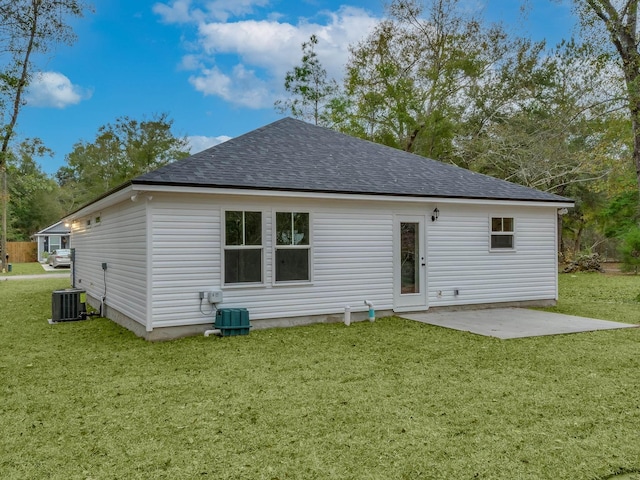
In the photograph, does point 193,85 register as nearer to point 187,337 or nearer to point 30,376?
point 187,337

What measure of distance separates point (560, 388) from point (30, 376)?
Answer: 18.9ft

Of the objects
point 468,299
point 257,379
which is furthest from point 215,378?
point 468,299

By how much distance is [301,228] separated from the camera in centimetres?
824

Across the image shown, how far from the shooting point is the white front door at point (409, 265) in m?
9.09

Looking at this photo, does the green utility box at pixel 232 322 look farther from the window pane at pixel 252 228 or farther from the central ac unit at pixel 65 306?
the central ac unit at pixel 65 306

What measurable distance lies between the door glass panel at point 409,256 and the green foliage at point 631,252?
15.3 m

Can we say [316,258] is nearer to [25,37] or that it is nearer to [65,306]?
[65,306]

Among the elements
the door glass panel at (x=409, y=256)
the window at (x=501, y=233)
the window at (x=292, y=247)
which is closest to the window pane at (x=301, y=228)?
the window at (x=292, y=247)

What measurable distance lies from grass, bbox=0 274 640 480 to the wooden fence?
3375 centimetres

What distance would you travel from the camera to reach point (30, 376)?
5258 millimetres

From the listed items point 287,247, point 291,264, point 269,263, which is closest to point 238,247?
point 269,263

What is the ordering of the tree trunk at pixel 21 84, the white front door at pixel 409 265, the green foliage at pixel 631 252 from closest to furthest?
the white front door at pixel 409 265
the tree trunk at pixel 21 84
the green foliage at pixel 631 252

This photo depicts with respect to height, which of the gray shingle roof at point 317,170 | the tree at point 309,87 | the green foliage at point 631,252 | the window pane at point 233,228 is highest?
the tree at point 309,87

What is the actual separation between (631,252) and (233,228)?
19.2 meters
